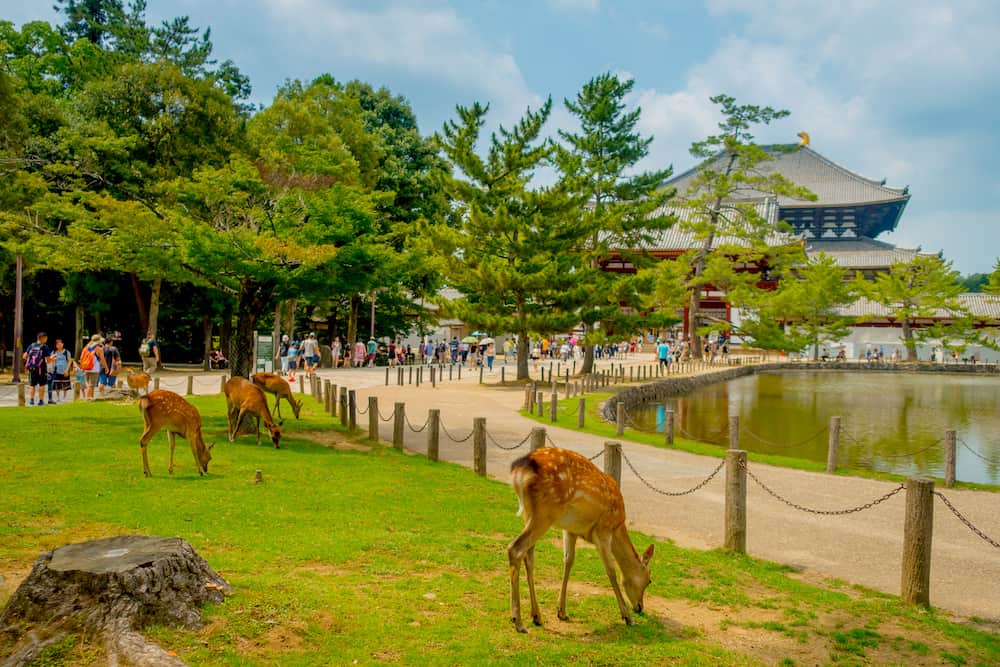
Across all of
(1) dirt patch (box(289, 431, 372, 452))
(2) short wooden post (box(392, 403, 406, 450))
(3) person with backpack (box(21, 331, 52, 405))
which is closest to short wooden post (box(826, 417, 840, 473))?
(2) short wooden post (box(392, 403, 406, 450))

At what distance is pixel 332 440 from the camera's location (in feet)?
45.9

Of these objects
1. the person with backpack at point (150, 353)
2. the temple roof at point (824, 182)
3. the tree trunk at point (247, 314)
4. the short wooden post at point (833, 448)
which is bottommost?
the short wooden post at point (833, 448)

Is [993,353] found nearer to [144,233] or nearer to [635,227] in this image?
[635,227]

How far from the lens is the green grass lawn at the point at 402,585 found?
4.77 meters

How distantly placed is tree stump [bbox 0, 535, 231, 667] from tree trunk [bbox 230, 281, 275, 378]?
10.1 meters

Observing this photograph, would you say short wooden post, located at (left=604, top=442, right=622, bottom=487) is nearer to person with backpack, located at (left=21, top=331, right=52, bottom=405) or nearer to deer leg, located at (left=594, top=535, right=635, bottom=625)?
deer leg, located at (left=594, top=535, right=635, bottom=625)

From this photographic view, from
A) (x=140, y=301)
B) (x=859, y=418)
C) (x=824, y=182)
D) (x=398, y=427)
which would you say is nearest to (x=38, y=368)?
(x=398, y=427)

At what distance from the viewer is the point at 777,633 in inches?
221

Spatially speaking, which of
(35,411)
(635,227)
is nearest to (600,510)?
(35,411)

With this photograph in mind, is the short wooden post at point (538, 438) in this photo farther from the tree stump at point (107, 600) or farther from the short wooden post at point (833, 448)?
the tree stump at point (107, 600)

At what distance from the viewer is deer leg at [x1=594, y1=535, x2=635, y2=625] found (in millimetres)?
5422

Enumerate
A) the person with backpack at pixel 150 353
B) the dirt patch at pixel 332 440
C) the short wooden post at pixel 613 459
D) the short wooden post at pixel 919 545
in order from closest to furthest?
the short wooden post at pixel 919 545, the short wooden post at pixel 613 459, the dirt patch at pixel 332 440, the person with backpack at pixel 150 353

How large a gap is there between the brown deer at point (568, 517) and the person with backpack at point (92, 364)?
55.0ft

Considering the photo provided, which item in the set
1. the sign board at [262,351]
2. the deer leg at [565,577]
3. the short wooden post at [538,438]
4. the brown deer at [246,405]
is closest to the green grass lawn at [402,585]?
the deer leg at [565,577]
